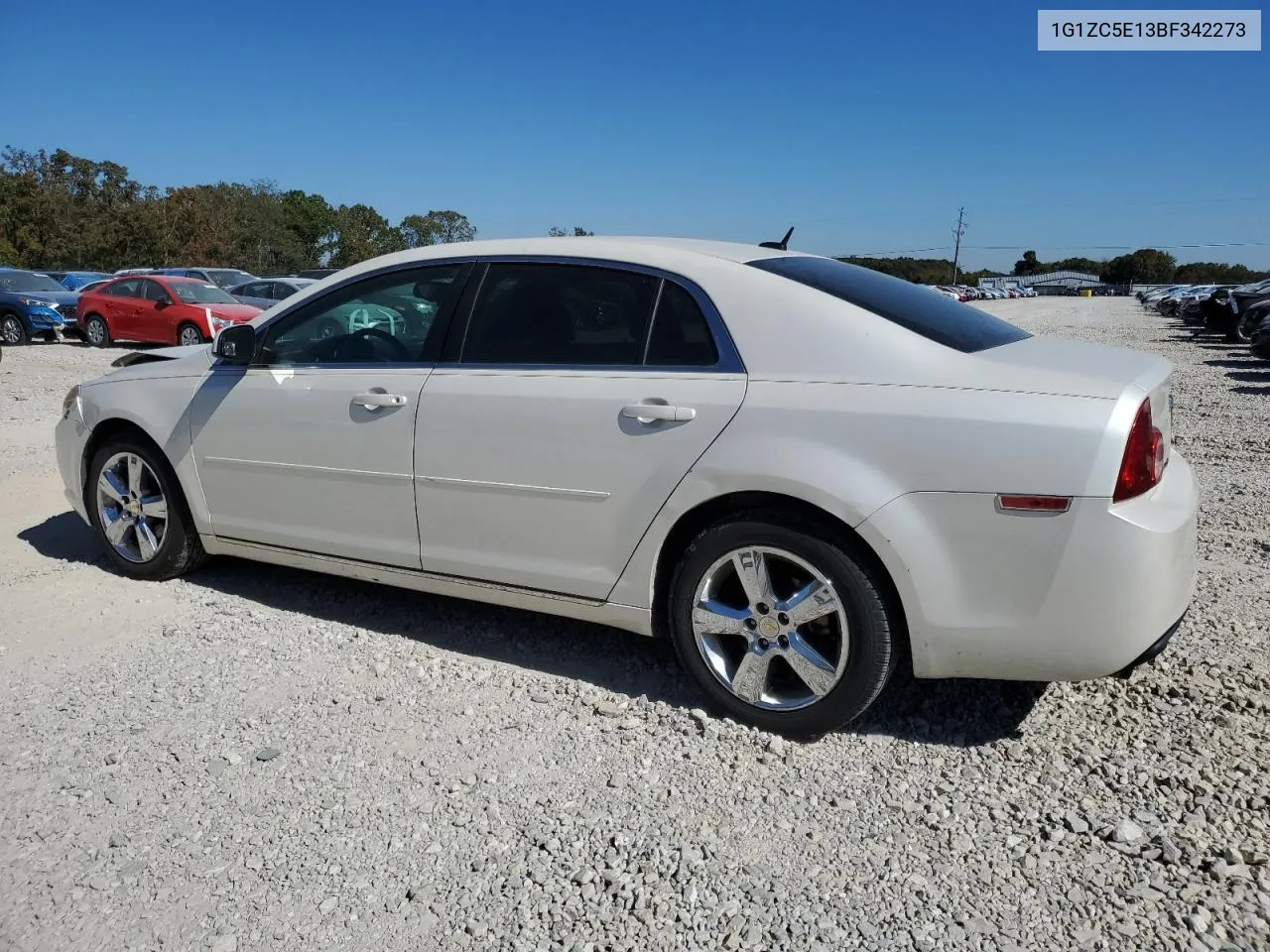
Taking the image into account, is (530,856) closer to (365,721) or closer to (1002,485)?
(365,721)

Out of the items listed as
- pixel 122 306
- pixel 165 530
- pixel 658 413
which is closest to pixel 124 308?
pixel 122 306

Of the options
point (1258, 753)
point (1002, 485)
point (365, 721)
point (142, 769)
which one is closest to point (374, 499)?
point (365, 721)

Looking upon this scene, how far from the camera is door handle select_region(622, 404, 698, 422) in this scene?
3328 millimetres

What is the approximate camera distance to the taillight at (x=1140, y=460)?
283 centimetres

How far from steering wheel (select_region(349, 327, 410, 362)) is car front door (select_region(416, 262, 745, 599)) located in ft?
0.78

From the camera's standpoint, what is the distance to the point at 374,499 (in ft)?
13.2

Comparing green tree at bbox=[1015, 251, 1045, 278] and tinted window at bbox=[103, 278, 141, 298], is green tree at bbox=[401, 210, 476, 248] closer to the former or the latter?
tinted window at bbox=[103, 278, 141, 298]

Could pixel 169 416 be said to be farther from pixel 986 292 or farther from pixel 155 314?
pixel 986 292

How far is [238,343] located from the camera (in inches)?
172

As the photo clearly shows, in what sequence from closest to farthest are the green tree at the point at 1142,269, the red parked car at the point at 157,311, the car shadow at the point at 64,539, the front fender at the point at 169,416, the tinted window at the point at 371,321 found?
the tinted window at the point at 371,321 → the front fender at the point at 169,416 → the car shadow at the point at 64,539 → the red parked car at the point at 157,311 → the green tree at the point at 1142,269

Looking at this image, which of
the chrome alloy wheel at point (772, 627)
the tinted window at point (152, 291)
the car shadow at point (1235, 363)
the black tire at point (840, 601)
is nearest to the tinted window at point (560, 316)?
the black tire at point (840, 601)

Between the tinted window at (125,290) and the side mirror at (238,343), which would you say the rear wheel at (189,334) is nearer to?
the tinted window at (125,290)

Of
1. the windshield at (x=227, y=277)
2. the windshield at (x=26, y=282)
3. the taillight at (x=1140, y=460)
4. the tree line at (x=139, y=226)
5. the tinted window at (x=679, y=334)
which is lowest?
the taillight at (x=1140, y=460)

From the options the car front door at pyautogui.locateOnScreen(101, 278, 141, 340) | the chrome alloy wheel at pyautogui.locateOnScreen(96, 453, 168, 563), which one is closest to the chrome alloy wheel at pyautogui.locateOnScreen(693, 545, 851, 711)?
the chrome alloy wheel at pyautogui.locateOnScreen(96, 453, 168, 563)
